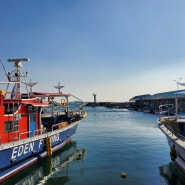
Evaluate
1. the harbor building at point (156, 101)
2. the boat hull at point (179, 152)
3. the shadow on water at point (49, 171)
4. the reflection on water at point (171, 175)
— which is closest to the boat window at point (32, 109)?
the shadow on water at point (49, 171)

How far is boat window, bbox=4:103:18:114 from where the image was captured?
1719 centimetres

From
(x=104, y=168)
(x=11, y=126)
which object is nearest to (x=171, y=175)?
(x=104, y=168)

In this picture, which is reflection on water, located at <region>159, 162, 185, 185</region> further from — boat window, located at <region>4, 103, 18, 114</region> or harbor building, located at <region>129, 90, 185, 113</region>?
harbor building, located at <region>129, 90, 185, 113</region>

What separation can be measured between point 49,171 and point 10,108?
5.61m

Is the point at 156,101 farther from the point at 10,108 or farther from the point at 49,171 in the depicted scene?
the point at 10,108

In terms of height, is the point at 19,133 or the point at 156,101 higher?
the point at 156,101

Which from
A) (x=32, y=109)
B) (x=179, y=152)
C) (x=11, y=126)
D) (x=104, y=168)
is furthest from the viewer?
(x=32, y=109)

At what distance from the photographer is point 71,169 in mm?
19188

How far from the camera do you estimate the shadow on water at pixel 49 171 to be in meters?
16.6

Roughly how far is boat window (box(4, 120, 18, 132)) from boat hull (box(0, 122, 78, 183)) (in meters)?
1.04

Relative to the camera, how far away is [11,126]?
16.9 m

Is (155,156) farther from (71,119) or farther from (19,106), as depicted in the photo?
(19,106)

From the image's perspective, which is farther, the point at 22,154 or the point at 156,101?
the point at 156,101

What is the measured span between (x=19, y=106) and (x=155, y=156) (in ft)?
42.9
